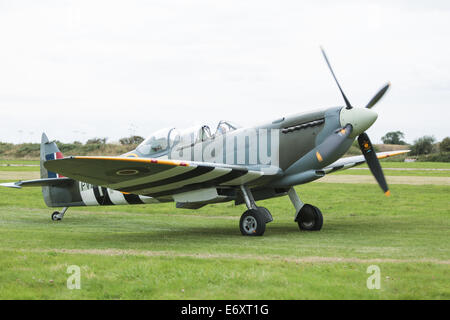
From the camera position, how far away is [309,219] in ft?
42.3

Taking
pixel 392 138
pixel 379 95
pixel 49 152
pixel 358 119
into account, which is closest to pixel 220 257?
pixel 358 119

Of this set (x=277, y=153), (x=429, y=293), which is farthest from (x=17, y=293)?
(x=277, y=153)

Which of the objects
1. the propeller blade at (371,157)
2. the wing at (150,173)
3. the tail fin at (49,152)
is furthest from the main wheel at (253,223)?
the tail fin at (49,152)

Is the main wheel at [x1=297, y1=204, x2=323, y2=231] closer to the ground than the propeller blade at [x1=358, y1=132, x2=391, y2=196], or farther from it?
closer to the ground

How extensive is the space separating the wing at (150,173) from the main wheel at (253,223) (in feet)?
2.55

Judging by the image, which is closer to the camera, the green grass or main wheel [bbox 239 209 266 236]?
the green grass

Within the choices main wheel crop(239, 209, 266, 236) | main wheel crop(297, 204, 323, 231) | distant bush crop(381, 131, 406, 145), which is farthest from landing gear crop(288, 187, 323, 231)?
distant bush crop(381, 131, 406, 145)

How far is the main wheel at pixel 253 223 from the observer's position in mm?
11375

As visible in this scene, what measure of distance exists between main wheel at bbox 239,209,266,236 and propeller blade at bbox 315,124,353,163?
1.82 metres

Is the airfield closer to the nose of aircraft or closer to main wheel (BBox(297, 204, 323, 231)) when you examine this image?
main wheel (BBox(297, 204, 323, 231))

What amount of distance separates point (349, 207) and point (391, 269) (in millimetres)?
13054

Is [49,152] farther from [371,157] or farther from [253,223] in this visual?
[371,157]

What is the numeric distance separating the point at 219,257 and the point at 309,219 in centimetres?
505

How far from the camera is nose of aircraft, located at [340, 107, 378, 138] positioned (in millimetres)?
10969
